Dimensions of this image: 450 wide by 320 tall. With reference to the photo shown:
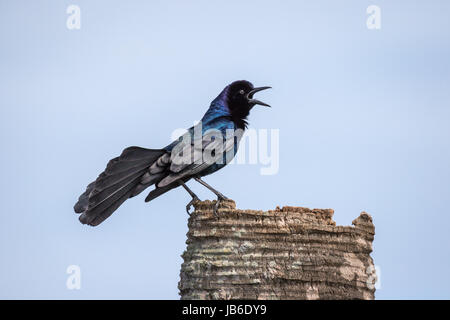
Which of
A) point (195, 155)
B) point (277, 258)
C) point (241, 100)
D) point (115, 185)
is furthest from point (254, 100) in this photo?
point (277, 258)

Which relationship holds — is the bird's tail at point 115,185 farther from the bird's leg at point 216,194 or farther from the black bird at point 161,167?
the bird's leg at point 216,194

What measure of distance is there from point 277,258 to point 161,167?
285cm

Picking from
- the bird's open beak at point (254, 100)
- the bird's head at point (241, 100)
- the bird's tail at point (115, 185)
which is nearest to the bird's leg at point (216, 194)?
the bird's tail at point (115, 185)

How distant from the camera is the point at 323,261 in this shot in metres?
8.67

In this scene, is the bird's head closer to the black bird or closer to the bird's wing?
the black bird

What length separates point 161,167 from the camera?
10.8 metres

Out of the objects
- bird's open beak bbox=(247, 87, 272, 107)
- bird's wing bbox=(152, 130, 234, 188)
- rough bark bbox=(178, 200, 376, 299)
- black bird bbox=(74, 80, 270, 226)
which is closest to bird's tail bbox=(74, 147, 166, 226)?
black bird bbox=(74, 80, 270, 226)

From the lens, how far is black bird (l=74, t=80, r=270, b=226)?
10.4 m

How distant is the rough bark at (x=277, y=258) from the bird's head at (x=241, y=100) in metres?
3.63

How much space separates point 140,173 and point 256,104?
2.87 m

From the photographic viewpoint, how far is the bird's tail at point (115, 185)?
1034cm

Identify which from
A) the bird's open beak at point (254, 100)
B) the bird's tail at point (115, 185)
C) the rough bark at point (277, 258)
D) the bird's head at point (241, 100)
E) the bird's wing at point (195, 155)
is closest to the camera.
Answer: the rough bark at point (277, 258)

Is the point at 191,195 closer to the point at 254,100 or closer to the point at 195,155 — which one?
the point at 195,155
